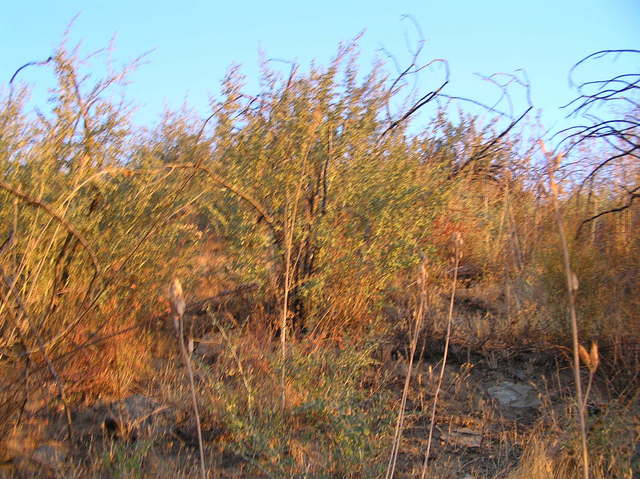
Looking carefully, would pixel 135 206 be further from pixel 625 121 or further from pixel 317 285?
pixel 625 121

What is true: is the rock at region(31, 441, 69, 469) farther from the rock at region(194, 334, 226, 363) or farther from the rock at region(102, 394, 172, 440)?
the rock at region(194, 334, 226, 363)

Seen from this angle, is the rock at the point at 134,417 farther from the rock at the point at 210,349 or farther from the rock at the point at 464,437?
the rock at the point at 464,437

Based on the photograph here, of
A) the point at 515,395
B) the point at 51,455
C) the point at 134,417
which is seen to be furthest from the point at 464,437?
the point at 51,455

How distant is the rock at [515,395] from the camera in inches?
182

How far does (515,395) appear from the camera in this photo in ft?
15.5

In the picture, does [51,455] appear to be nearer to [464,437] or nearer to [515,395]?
[464,437]

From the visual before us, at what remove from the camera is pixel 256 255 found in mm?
5375

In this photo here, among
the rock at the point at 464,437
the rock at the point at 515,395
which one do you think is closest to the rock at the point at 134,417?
the rock at the point at 464,437

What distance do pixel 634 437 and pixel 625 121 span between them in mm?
2132

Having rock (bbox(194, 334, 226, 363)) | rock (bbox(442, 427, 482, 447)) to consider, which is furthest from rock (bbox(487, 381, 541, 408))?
rock (bbox(194, 334, 226, 363))

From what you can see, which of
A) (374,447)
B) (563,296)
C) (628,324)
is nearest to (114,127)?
(374,447)

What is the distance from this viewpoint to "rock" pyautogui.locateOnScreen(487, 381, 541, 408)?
4.61m

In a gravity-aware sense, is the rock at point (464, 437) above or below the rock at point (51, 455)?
below

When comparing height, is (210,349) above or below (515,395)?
above
